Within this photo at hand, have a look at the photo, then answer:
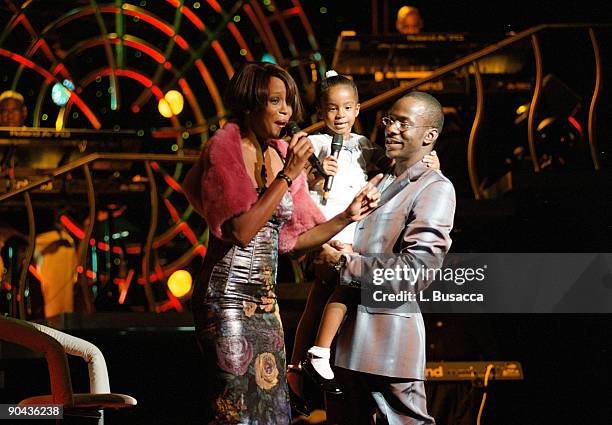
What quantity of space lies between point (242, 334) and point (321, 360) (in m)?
0.47

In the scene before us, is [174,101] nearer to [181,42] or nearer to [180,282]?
[181,42]

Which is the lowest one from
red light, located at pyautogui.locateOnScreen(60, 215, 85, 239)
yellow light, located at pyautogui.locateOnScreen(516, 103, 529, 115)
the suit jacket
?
the suit jacket

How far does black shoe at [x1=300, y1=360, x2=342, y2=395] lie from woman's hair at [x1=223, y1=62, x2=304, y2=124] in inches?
35.1

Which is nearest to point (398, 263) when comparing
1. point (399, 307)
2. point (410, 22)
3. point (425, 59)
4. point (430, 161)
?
point (399, 307)

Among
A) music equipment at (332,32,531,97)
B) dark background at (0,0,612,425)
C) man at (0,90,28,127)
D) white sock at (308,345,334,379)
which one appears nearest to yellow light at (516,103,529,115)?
music equipment at (332,32,531,97)

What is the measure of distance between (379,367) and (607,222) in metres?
2.77

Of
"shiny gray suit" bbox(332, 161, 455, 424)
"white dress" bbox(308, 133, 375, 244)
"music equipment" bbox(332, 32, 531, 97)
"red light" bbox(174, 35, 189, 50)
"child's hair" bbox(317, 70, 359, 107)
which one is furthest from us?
"red light" bbox(174, 35, 189, 50)

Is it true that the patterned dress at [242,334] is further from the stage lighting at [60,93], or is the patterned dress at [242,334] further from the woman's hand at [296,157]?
the stage lighting at [60,93]

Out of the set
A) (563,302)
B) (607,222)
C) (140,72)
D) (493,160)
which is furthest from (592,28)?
(140,72)

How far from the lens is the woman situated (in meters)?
3.27

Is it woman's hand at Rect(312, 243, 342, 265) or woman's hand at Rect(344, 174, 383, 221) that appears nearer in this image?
woman's hand at Rect(344, 174, 383, 221)

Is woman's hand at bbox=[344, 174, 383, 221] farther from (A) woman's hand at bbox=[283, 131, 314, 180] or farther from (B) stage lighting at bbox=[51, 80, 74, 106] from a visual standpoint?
(B) stage lighting at bbox=[51, 80, 74, 106]

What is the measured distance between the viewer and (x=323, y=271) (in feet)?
12.6

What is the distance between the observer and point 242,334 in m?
3.29
